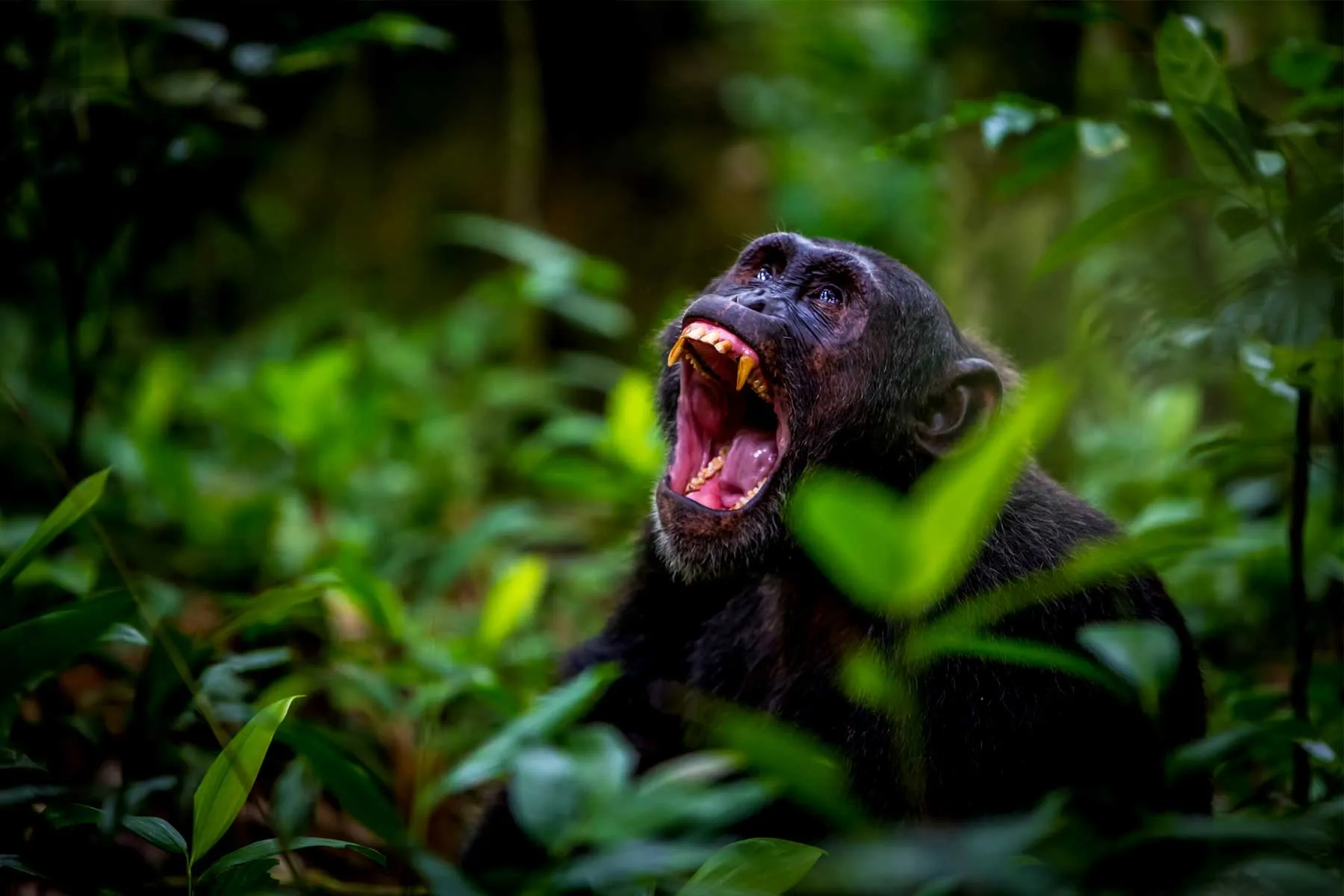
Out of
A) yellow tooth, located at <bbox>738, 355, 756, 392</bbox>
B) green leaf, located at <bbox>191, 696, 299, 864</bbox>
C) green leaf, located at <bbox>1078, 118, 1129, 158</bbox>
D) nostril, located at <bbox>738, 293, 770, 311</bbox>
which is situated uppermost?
green leaf, located at <bbox>1078, 118, 1129, 158</bbox>

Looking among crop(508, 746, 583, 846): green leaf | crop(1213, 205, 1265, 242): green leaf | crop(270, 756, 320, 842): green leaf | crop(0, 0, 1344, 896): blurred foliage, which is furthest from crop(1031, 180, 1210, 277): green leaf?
crop(270, 756, 320, 842): green leaf

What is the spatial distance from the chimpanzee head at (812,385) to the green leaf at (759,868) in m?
1.23

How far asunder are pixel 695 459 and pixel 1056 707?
4.15 feet

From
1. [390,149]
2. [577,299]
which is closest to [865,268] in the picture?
[577,299]

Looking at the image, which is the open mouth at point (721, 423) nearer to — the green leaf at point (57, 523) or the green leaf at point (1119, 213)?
the green leaf at point (1119, 213)

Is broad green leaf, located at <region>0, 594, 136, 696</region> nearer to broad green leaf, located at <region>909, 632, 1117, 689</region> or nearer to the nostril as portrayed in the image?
broad green leaf, located at <region>909, 632, 1117, 689</region>

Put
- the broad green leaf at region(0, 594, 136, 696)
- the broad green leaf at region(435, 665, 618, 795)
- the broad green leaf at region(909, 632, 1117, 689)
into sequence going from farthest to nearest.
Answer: the broad green leaf at region(435, 665, 618, 795), the broad green leaf at region(0, 594, 136, 696), the broad green leaf at region(909, 632, 1117, 689)

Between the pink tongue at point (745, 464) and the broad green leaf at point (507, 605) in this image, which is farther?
the broad green leaf at point (507, 605)

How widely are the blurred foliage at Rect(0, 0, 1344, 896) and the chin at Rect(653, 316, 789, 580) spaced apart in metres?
0.41

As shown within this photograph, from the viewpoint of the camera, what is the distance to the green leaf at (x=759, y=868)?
163 cm

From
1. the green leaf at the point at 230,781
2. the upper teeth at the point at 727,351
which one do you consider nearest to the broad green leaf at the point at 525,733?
the green leaf at the point at 230,781

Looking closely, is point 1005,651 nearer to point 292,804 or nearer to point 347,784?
point 347,784

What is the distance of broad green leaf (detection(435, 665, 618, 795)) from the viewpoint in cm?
208

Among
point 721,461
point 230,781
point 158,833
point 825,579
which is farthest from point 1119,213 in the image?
point 158,833
